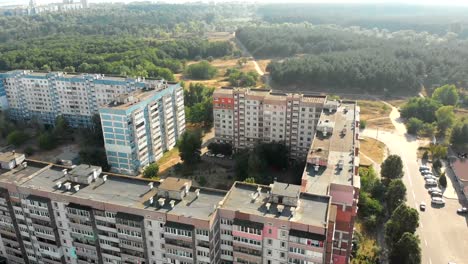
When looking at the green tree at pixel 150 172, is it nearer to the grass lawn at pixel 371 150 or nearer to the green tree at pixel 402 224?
the green tree at pixel 402 224

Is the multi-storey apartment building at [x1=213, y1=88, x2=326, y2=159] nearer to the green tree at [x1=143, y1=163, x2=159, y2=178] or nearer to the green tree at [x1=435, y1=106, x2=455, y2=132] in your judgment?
the green tree at [x1=143, y1=163, x2=159, y2=178]

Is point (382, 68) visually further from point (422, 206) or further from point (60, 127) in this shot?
point (60, 127)

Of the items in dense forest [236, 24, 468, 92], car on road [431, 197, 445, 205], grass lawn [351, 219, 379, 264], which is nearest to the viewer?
grass lawn [351, 219, 379, 264]

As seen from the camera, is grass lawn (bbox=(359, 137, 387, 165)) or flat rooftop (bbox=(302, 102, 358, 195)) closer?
flat rooftop (bbox=(302, 102, 358, 195))

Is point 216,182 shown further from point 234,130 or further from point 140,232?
point 140,232

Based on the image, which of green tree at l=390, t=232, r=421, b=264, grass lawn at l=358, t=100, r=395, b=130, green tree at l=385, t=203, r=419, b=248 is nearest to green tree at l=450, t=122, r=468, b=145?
grass lawn at l=358, t=100, r=395, b=130

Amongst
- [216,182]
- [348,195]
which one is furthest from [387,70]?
[348,195]

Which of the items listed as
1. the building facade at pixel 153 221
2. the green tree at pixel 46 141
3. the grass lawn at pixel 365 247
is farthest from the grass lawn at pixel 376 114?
the green tree at pixel 46 141
